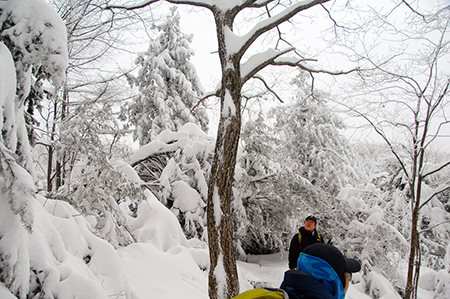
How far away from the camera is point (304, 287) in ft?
3.79

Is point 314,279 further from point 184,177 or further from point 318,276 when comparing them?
point 184,177

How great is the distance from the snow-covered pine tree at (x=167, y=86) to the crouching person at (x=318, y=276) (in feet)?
42.6

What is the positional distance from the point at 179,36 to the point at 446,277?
15517 mm

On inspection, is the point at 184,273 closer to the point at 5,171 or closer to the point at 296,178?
the point at 5,171

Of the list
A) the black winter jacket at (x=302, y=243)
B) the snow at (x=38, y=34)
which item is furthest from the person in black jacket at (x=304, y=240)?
the snow at (x=38, y=34)

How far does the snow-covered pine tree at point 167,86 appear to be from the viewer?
14.3m

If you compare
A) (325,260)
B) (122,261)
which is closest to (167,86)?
(122,261)

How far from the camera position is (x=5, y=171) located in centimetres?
165

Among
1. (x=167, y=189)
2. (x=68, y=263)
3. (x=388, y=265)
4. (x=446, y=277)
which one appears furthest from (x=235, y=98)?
(x=446, y=277)

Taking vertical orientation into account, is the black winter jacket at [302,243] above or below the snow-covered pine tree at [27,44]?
below

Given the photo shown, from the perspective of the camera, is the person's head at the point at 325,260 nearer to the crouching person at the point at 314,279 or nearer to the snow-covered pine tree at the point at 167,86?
the crouching person at the point at 314,279

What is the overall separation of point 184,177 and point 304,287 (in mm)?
5667

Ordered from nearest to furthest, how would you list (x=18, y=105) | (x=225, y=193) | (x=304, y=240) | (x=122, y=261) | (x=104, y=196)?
(x=18, y=105)
(x=225, y=193)
(x=122, y=261)
(x=104, y=196)
(x=304, y=240)

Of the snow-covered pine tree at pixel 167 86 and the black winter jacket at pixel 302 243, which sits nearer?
the black winter jacket at pixel 302 243
